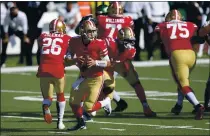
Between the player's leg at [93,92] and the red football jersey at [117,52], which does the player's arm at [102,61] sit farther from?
the red football jersey at [117,52]

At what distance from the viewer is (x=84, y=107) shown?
1553 centimetres

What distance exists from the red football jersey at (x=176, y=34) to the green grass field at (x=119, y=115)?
1230mm

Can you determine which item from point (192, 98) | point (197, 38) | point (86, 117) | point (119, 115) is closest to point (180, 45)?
point (197, 38)

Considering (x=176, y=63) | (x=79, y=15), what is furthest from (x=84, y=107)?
(x=79, y=15)

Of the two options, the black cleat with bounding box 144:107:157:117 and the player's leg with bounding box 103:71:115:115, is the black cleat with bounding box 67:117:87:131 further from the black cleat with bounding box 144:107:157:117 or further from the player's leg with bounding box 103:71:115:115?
the black cleat with bounding box 144:107:157:117

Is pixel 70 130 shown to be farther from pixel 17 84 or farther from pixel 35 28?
pixel 35 28

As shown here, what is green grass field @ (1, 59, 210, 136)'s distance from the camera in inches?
640

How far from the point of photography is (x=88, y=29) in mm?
14508

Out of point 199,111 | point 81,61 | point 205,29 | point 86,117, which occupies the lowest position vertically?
point 86,117

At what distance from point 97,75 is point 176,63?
1.95 meters

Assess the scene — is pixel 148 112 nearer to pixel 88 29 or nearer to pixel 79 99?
pixel 79 99

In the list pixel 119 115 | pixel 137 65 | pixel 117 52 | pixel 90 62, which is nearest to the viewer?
pixel 90 62

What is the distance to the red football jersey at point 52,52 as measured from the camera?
1492 cm

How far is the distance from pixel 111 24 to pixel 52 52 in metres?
3.04
